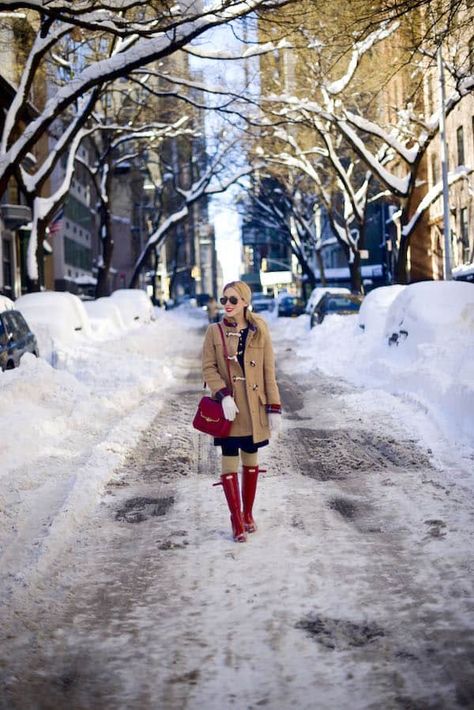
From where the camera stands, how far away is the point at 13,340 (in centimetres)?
1530

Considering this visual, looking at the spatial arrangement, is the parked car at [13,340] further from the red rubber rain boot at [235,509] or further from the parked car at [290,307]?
the parked car at [290,307]

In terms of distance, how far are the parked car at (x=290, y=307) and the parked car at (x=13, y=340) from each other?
33.6 metres

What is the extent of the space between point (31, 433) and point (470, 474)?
439 centimetres

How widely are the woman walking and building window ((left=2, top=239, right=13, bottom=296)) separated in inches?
1339

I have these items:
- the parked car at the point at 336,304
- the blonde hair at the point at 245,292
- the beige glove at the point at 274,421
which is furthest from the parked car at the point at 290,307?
the beige glove at the point at 274,421

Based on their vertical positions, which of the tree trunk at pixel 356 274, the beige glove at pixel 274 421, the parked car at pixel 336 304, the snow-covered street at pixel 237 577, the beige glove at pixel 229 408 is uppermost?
the tree trunk at pixel 356 274

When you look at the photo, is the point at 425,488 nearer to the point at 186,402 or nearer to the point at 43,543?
the point at 43,543

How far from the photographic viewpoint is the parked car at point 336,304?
2862cm

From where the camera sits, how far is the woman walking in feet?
19.4

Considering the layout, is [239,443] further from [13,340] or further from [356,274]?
[356,274]

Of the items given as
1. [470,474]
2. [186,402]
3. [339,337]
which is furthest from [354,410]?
[339,337]

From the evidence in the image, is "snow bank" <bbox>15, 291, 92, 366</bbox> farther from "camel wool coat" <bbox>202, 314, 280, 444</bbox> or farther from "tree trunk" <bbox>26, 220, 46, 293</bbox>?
"camel wool coat" <bbox>202, 314, 280, 444</bbox>

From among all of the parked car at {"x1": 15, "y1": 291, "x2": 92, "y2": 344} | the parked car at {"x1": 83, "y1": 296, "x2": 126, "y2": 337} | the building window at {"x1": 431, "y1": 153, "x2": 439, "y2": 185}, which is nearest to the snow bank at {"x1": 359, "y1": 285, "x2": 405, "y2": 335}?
the parked car at {"x1": 15, "y1": 291, "x2": 92, "y2": 344}

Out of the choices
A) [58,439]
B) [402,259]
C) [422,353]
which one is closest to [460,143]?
[402,259]
